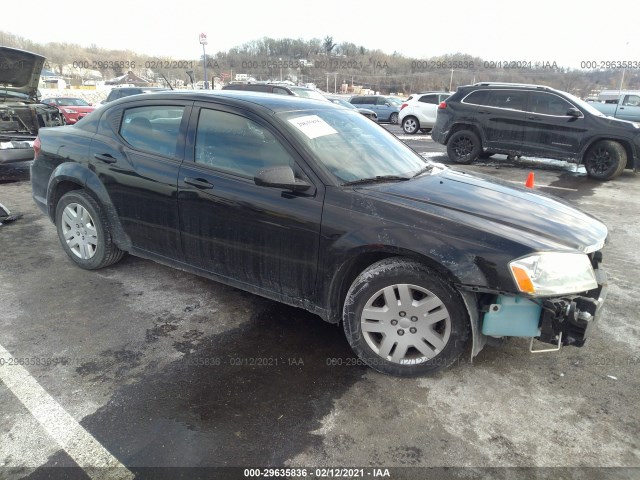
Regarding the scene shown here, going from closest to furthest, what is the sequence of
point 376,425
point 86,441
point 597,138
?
point 86,441 → point 376,425 → point 597,138

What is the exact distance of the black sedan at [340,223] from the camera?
8.20ft

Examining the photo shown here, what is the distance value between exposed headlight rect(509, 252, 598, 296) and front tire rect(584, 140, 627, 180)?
7989 mm

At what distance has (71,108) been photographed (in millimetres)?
17500

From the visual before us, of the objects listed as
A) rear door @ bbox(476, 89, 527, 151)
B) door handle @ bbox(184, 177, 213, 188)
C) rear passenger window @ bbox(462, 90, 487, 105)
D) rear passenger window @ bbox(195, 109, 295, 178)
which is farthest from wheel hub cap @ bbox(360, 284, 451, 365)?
rear passenger window @ bbox(462, 90, 487, 105)

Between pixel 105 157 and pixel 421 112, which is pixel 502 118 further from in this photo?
pixel 105 157

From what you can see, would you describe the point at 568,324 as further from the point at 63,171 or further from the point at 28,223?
the point at 28,223

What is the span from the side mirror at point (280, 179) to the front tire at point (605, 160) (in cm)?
866

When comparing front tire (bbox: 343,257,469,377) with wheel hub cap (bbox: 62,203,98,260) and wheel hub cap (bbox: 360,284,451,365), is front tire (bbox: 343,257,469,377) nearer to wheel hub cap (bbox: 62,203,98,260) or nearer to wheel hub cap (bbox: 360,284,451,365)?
wheel hub cap (bbox: 360,284,451,365)

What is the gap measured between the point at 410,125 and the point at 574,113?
29.5ft

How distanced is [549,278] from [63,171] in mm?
3935

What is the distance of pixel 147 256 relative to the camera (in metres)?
3.77

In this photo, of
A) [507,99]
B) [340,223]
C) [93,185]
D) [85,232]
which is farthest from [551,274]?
[507,99]

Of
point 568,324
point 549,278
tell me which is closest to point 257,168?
point 549,278

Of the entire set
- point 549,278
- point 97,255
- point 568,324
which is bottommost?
point 97,255
